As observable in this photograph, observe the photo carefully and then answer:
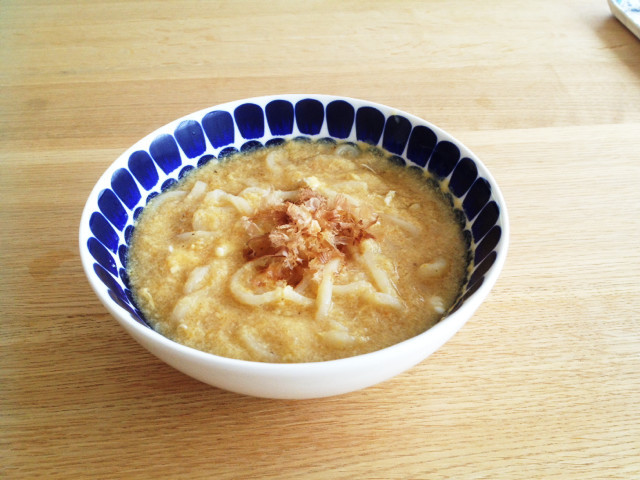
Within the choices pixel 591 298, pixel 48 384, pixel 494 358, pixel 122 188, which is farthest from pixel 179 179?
pixel 591 298

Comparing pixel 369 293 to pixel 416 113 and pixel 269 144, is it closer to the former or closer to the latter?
pixel 269 144

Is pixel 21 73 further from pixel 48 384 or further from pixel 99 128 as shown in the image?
pixel 48 384

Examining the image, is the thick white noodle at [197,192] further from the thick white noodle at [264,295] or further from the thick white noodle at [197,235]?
the thick white noodle at [264,295]

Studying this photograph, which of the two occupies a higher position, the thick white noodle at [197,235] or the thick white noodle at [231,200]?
the thick white noodle at [231,200]

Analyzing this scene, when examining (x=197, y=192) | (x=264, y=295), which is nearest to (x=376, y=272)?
(x=264, y=295)

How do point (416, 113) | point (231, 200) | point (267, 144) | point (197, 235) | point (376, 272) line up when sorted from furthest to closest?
point (416, 113) → point (267, 144) → point (231, 200) → point (197, 235) → point (376, 272)

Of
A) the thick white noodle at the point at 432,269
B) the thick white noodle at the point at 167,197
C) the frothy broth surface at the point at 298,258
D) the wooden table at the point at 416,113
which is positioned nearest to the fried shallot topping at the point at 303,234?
the frothy broth surface at the point at 298,258
